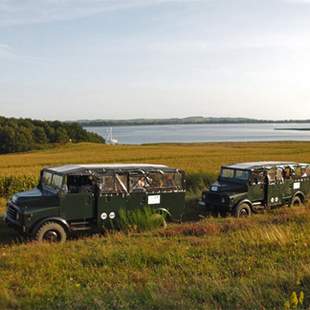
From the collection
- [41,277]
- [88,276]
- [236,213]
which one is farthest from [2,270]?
[236,213]

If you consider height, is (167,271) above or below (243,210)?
above

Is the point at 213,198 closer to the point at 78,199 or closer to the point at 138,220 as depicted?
the point at 138,220

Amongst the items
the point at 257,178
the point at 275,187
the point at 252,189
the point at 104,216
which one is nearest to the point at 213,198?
the point at 252,189

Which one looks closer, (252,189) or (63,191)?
(63,191)

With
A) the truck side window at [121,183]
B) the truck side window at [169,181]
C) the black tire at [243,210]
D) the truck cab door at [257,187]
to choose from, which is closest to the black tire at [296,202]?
the truck cab door at [257,187]

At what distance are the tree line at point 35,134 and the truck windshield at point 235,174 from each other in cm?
7420

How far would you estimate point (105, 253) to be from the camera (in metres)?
8.44

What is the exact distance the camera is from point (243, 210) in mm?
15062

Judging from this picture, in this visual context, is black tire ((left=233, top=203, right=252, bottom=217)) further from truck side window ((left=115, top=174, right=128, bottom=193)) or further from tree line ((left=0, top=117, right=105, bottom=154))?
tree line ((left=0, top=117, right=105, bottom=154))

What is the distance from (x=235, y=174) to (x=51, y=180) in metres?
6.53

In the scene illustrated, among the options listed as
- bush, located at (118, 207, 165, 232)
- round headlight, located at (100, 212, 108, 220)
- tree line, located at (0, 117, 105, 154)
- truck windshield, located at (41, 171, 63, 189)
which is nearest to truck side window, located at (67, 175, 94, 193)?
truck windshield, located at (41, 171, 63, 189)

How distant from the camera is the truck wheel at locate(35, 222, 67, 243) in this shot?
1102 cm

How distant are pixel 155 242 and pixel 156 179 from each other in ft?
11.4

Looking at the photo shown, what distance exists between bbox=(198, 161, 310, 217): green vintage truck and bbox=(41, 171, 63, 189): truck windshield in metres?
5.63
